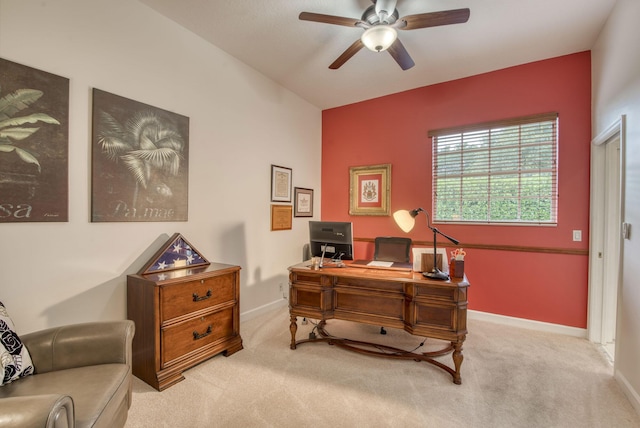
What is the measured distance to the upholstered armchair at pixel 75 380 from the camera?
1.00 metres

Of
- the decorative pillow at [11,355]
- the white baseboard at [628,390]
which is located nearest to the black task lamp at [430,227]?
the white baseboard at [628,390]

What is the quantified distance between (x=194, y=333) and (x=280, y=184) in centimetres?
220

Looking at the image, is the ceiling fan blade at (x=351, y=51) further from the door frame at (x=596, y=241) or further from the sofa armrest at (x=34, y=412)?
the sofa armrest at (x=34, y=412)

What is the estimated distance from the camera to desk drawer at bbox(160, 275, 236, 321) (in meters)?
2.19

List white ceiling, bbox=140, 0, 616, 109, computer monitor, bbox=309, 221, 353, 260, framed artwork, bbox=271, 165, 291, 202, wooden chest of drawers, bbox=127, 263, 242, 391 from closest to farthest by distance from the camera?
wooden chest of drawers, bbox=127, 263, 242, 391, white ceiling, bbox=140, 0, 616, 109, computer monitor, bbox=309, 221, 353, 260, framed artwork, bbox=271, 165, 291, 202

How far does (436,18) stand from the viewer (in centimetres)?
206

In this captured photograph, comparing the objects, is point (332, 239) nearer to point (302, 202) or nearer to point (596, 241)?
point (302, 202)

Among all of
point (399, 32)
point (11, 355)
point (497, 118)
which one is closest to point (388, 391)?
point (11, 355)

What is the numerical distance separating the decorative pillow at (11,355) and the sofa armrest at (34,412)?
0.56m

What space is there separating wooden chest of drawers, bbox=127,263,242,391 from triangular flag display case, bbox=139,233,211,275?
0.08m

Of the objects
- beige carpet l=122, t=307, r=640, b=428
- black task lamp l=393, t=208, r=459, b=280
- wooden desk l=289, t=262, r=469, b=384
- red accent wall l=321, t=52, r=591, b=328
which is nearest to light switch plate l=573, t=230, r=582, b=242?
red accent wall l=321, t=52, r=591, b=328

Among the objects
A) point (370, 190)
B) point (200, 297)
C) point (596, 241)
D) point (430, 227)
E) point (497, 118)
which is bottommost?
point (200, 297)

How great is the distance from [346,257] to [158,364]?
1.76 m

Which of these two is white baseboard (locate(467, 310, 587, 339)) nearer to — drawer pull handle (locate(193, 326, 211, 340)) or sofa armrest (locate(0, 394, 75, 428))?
drawer pull handle (locate(193, 326, 211, 340))
